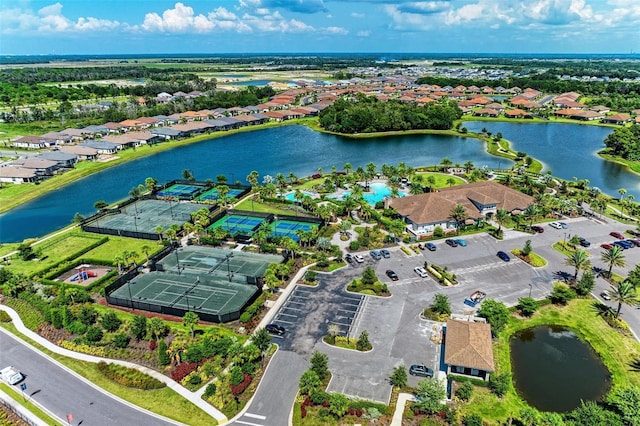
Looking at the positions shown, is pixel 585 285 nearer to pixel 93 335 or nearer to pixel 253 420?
pixel 253 420

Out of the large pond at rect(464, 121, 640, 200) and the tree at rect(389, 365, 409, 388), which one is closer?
the tree at rect(389, 365, 409, 388)

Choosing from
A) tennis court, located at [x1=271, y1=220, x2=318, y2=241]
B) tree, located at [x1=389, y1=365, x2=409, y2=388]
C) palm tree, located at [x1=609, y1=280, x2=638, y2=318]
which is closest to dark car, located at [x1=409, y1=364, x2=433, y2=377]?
tree, located at [x1=389, y1=365, x2=409, y2=388]

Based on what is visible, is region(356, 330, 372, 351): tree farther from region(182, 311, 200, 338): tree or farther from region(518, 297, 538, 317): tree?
region(518, 297, 538, 317): tree

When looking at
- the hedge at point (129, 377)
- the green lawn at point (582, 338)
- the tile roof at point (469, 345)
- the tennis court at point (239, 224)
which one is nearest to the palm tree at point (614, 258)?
the green lawn at point (582, 338)

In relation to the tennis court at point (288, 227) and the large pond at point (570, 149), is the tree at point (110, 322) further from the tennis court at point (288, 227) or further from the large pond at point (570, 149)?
the large pond at point (570, 149)

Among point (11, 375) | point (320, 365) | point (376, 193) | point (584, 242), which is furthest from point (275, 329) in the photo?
point (376, 193)

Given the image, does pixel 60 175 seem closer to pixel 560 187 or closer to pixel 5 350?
pixel 5 350
